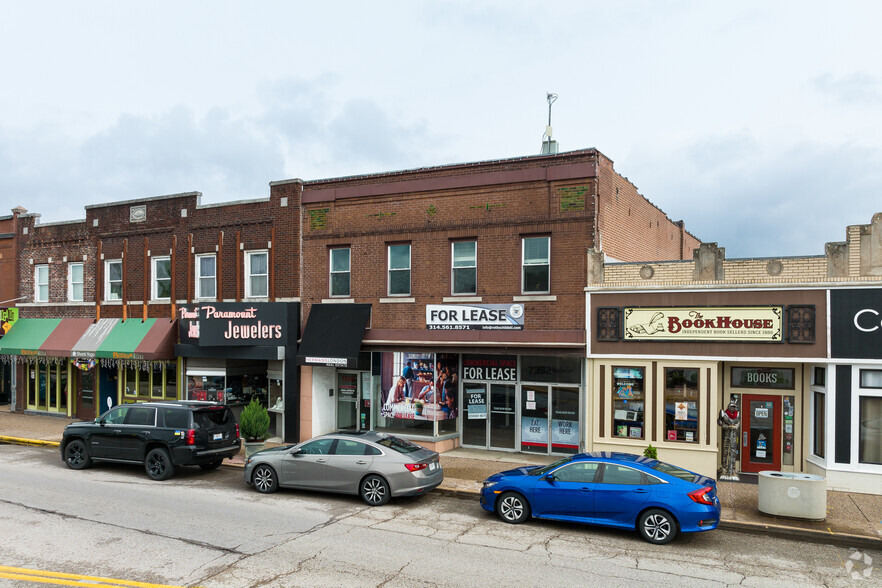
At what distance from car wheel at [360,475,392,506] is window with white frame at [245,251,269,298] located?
974cm

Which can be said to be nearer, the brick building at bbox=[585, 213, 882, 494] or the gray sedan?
the gray sedan

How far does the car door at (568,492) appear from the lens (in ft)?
38.1

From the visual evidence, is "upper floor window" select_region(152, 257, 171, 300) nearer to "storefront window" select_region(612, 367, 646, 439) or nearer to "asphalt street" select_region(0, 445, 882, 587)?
"asphalt street" select_region(0, 445, 882, 587)

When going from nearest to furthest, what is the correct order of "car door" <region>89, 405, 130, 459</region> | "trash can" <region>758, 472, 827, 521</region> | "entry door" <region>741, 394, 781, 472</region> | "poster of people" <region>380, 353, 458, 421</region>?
"trash can" <region>758, 472, 827, 521</region>, "entry door" <region>741, 394, 781, 472</region>, "car door" <region>89, 405, 130, 459</region>, "poster of people" <region>380, 353, 458, 421</region>

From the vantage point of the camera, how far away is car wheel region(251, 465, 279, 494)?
14508 mm

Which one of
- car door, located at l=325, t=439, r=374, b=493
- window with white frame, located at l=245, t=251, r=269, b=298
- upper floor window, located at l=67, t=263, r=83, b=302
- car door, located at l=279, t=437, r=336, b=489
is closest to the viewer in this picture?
car door, located at l=325, t=439, r=374, b=493

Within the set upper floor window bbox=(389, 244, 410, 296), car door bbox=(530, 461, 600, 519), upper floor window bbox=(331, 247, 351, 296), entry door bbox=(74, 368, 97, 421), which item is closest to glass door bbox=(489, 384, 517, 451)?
upper floor window bbox=(389, 244, 410, 296)

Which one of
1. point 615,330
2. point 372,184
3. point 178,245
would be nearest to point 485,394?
point 615,330

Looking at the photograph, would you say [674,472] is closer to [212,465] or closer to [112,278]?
[212,465]

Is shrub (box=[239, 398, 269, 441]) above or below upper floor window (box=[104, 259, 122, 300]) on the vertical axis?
below

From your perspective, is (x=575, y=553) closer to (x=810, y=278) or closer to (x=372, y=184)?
(x=810, y=278)

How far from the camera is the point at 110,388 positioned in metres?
25.2

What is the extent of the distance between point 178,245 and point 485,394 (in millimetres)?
12052

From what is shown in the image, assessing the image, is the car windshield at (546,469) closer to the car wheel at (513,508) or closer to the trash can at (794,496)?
the car wheel at (513,508)
